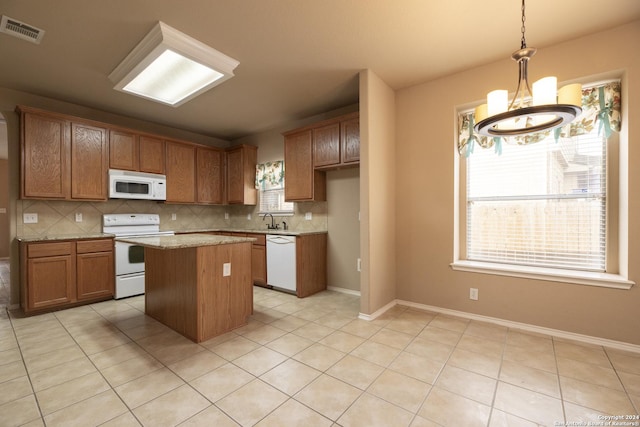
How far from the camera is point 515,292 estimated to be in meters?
2.73

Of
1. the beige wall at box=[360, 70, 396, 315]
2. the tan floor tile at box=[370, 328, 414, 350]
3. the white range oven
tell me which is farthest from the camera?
the white range oven

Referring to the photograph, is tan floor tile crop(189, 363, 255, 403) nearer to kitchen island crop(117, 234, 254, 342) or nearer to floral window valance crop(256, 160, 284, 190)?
kitchen island crop(117, 234, 254, 342)

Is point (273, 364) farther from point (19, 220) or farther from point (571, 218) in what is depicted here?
point (19, 220)

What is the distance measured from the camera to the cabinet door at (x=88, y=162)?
3.64 metres

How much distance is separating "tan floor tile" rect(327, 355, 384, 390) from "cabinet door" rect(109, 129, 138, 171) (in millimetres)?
4085

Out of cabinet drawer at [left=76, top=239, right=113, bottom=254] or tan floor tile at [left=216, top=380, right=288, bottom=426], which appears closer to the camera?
tan floor tile at [left=216, top=380, right=288, bottom=426]

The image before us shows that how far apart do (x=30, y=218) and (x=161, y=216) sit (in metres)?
1.60

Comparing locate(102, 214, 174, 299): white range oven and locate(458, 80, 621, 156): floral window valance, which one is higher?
locate(458, 80, 621, 156): floral window valance

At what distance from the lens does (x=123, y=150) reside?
4.08m

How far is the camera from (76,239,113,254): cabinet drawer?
350 cm

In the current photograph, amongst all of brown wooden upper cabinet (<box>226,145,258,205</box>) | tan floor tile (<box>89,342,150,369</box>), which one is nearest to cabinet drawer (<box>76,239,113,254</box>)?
tan floor tile (<box>89,342,150,369</box>)

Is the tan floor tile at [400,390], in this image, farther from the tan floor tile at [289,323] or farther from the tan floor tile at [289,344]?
the tan floor tile at [289,323]

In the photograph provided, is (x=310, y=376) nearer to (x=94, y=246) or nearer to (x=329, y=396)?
(x=329, y=396)

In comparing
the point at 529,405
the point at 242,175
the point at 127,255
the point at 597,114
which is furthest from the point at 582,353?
the point at 127,255
